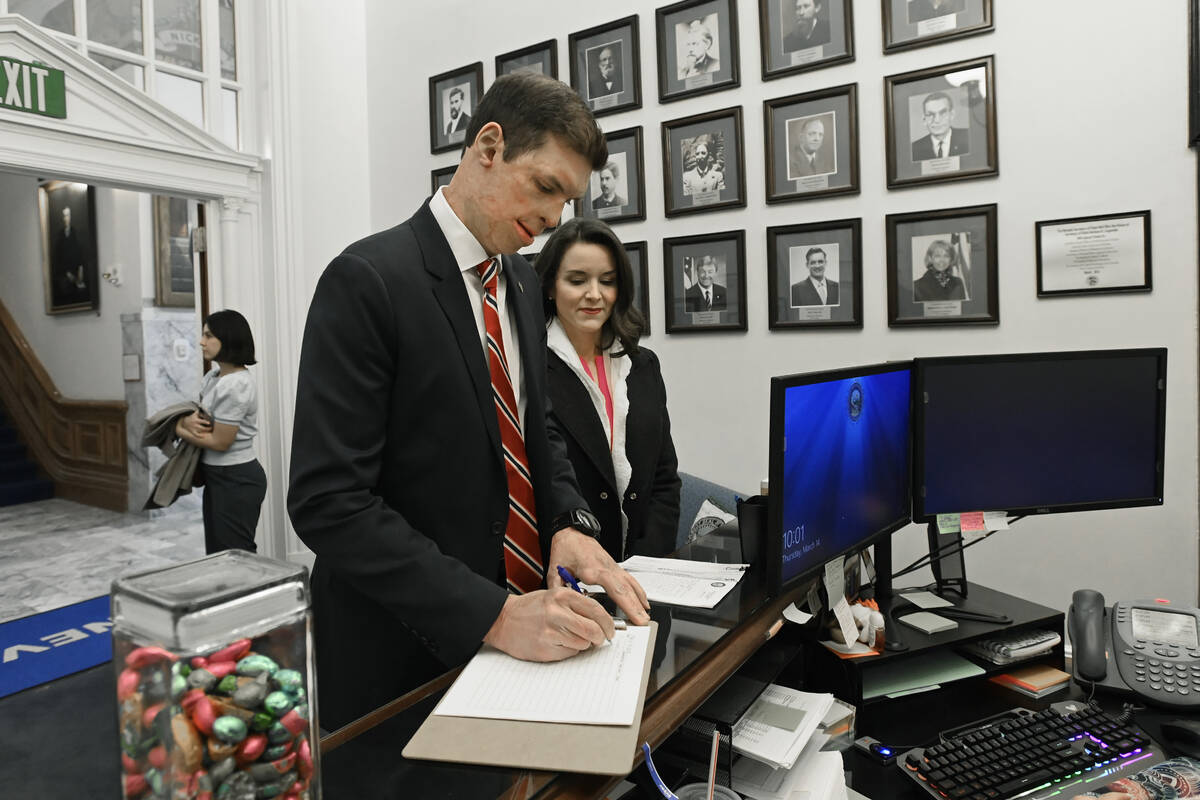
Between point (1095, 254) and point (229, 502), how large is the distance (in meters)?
3.55

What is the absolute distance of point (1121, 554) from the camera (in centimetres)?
246

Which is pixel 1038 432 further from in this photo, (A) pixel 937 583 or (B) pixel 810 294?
(B) pixel 810 294

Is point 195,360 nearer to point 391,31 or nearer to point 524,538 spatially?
point 391,31

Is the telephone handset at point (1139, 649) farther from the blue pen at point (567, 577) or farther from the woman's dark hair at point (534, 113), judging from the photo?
the woman's dark hair at point (534, 113)

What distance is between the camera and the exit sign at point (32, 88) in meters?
3.22

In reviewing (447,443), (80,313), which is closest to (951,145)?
(447,443)

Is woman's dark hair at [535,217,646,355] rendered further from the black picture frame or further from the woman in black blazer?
the black picture frame

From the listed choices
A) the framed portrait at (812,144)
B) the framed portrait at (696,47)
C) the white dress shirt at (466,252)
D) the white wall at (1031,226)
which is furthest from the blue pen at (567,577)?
the framed portrait at (696,47)

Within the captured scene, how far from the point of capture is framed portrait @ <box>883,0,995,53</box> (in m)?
2.62

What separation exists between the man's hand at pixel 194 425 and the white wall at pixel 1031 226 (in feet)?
7.03

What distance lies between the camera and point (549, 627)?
89 centimetres

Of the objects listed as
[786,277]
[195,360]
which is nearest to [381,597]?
[786,277]

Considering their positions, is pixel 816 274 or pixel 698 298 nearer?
pixel 816 274

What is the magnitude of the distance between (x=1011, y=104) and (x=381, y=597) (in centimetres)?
262
